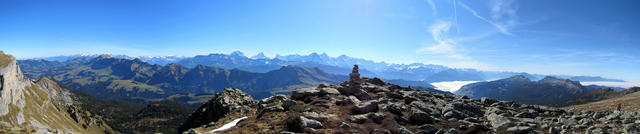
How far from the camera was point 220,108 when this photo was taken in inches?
1102

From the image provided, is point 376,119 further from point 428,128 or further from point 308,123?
point 308,123

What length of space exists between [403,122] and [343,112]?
17.9 feet

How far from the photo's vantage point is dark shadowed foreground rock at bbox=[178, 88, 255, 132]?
27.7 m

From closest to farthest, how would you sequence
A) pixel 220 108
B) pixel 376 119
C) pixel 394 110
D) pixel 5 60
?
pixel 376 119 → pixel 394 110 → pixel 220 108 → pixel 5 60

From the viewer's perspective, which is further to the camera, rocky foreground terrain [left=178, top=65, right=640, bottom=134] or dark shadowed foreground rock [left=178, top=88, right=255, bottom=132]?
dark shadowed foreground rock [left=178, top=88, right=255, bottom=132]

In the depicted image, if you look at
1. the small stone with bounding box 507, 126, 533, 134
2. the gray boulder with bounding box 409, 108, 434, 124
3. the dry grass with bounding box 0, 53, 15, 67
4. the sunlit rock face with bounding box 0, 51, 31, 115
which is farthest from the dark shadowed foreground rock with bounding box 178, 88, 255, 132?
the dry grass with bounding box 0, 53, 15, 67

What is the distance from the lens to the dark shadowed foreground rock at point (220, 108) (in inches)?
1089

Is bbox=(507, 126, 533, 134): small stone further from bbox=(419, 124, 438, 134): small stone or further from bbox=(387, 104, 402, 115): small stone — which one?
bbox=(387, 104, 402, 115): small stone

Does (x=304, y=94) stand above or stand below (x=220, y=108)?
above

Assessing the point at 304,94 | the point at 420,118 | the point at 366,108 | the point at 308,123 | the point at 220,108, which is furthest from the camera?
the point at 304,94

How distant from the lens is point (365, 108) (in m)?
22.9

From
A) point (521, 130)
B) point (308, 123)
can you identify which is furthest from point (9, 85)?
point (521, 130)

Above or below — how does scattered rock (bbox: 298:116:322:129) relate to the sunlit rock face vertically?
above

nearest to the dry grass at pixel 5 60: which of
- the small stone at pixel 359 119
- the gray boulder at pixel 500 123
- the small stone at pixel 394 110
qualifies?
the small stone at pixel 359 119
